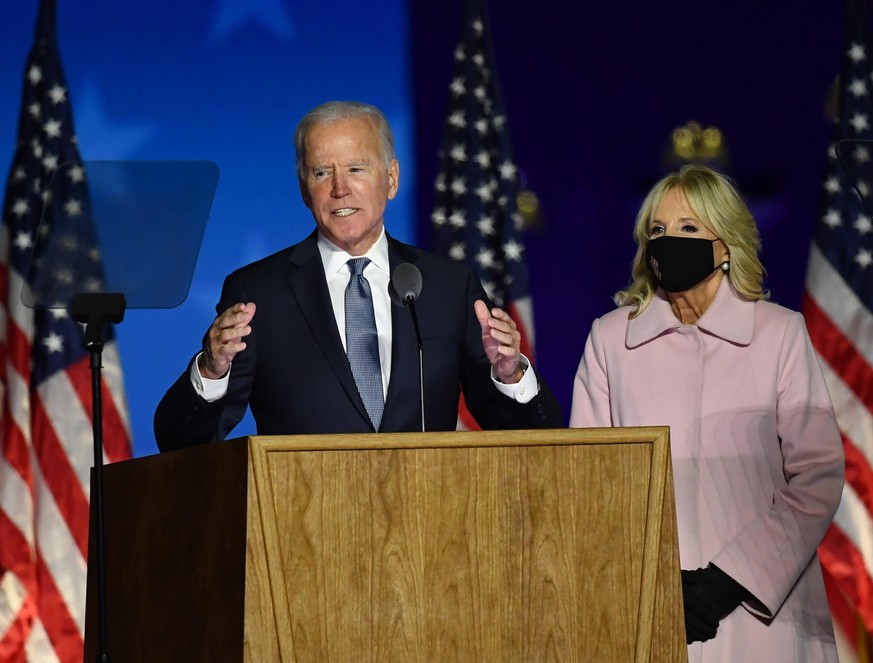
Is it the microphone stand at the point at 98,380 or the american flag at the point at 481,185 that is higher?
the american flag at the point at 481,185

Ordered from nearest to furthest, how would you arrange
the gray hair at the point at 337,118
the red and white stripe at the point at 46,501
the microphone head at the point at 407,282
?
1. the microphone head at the point at 407,282
2. the gray hair at the point at 337,118
3. the red and white stripe at the point at 46,501

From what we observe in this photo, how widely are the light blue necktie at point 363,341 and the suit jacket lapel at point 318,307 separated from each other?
1.4 inches

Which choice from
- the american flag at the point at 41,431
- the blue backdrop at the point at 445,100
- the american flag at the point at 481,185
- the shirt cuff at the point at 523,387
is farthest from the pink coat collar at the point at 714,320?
the american flag at the point at 41,431

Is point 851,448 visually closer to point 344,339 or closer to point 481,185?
point 481,185

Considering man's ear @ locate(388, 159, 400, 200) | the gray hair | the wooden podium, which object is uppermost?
the gray hair

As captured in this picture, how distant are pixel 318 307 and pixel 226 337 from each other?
0.56 metres

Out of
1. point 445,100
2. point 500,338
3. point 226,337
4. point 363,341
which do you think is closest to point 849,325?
point 445,100

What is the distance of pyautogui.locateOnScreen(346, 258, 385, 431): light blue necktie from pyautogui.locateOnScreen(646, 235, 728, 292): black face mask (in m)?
0.63

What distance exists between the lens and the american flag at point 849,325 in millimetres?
4191

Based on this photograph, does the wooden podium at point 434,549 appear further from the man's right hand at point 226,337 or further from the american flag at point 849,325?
the american flag at point 849,325

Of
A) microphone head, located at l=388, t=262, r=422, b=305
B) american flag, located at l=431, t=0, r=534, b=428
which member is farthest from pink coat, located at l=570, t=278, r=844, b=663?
american flag, located at l=431, t=0, r=534, b=428

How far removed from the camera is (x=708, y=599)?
8.03 ft

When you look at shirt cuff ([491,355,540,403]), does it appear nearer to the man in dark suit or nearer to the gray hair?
the man in dark suit

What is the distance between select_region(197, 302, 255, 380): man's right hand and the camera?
201 centimetres
